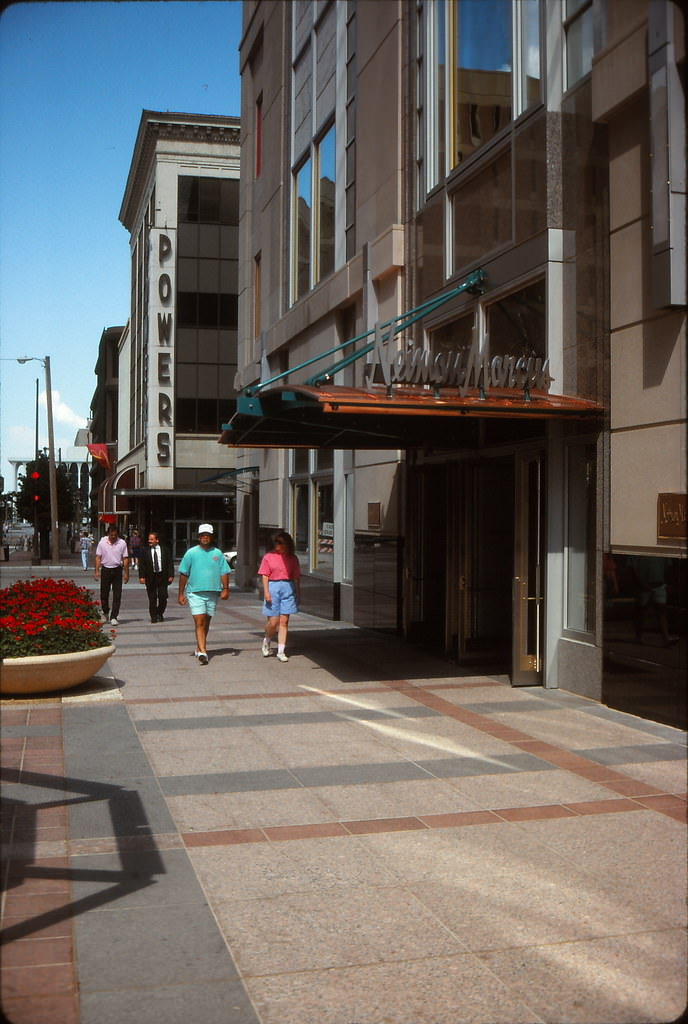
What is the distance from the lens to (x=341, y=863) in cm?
557

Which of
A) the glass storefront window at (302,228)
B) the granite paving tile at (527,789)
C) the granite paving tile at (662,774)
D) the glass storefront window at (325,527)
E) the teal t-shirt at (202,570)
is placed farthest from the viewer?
the glass storefront window at (302,228)

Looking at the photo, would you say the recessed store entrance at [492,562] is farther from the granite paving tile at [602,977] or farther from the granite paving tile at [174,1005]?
the granite paving tile at [174,1005]

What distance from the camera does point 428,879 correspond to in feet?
17.4

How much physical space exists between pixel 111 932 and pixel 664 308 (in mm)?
6946

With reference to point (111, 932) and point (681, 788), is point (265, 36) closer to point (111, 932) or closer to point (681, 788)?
point (681, 788)

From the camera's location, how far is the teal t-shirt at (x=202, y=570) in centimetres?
1334

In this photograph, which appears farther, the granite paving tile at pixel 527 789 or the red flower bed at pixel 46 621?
the red flower bed at pixel 46 621

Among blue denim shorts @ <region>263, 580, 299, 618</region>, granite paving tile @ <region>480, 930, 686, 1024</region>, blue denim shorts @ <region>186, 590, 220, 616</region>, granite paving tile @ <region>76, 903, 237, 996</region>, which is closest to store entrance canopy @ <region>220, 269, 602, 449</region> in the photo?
blue denim shorts @ <region>263, 580, 299, 618</region>

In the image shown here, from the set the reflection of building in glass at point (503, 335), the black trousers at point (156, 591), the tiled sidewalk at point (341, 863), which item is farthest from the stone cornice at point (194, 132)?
the tiled sidewalk at point (341, 863)

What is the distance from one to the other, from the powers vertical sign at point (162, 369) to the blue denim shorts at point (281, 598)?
1422 inches

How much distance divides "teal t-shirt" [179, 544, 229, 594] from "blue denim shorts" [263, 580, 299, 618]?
0.67 meters

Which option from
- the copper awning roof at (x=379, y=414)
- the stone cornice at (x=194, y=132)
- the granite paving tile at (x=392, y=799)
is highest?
the stone cornice at (x=194, y=132)

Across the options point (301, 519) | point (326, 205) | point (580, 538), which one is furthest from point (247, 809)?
point (301, 519)

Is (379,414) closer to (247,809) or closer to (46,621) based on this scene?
(46,621)
